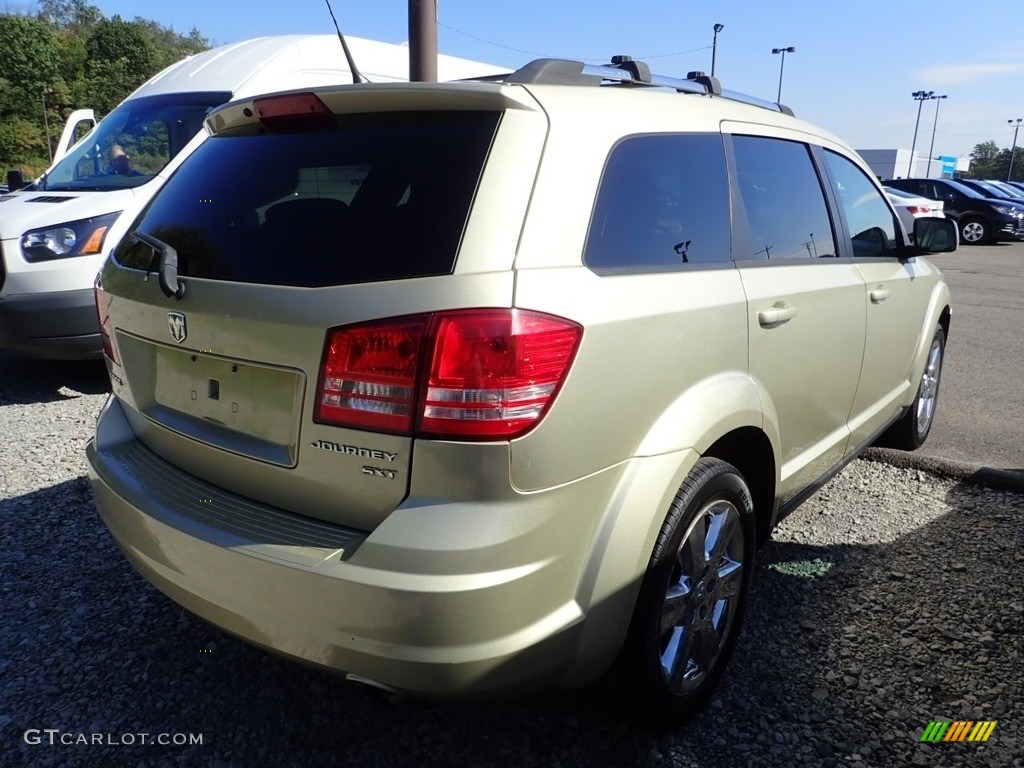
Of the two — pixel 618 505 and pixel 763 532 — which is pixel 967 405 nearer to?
pixel 763 532

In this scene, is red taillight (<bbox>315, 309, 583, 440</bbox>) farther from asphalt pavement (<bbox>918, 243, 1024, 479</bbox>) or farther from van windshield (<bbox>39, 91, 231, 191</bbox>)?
van windshield (<bbox>39, 91, 231, 191</bbox>)

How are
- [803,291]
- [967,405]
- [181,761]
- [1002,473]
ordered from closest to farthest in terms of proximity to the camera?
[181,761], [803,291], [1002,473], [967,405]

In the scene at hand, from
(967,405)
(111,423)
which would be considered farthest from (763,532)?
(967,405)

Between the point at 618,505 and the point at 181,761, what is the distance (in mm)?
1427

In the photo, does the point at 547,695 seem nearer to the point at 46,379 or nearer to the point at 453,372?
the point at 453,372

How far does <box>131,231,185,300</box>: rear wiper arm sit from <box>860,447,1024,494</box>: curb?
396 centimetres

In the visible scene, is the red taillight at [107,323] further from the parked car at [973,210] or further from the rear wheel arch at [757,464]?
the parked car at [973,210]

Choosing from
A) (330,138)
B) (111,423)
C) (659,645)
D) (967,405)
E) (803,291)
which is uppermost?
(330,138)

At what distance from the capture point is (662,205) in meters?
2.27

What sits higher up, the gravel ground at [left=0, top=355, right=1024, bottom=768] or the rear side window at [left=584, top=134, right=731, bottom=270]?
the rear side window at [left=584, top=134, right=731, bottom=270]

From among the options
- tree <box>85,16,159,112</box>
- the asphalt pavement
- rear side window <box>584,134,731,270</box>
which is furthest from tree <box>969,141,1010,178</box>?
rear side window <box>584,134,731,270</box>

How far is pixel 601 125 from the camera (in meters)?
2.06

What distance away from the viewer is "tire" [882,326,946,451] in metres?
4.59

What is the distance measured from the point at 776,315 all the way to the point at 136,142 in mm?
5646
